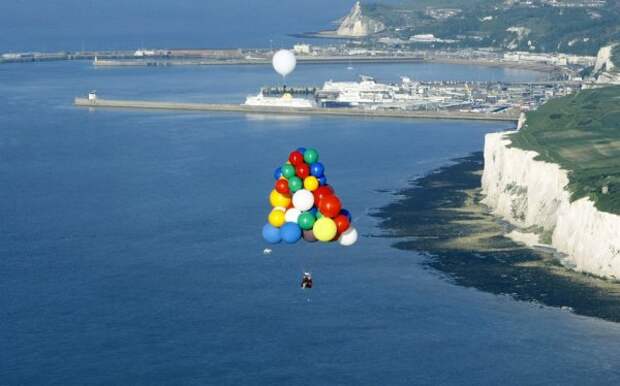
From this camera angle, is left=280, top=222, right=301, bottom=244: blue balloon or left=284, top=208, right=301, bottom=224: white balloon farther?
left=284, top=208, right=301, bottom=224: white balloon

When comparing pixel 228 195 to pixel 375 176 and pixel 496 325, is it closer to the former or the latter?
pixel 375 176

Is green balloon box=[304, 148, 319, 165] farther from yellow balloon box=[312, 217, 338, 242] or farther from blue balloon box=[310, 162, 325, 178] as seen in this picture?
yellow balloon box=[312, 217, 338, 242]

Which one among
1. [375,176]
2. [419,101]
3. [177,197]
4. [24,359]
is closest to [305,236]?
[24,359]

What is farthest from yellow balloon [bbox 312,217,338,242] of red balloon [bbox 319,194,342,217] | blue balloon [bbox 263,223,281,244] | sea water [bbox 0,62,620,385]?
sea water [bbox 0,62,620,385]

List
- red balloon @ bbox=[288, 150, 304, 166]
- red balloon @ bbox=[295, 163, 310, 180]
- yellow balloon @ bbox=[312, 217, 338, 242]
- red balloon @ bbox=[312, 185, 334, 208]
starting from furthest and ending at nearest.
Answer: red balloon @ bbox=[288, 150, 304, 166], red balloon @ bbox=[295, 163, 310, 180], red balloon @ bbox=[312, 185, 334, 208], yellow balloon @ bbox=[312, 217, 338, 242]

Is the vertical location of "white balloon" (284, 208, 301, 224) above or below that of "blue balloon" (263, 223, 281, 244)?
above

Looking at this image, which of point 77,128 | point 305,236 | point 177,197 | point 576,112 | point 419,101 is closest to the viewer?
point 305,236
